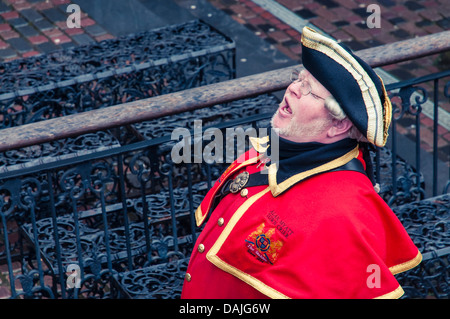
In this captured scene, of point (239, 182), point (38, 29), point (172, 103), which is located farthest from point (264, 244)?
point (38, 29)

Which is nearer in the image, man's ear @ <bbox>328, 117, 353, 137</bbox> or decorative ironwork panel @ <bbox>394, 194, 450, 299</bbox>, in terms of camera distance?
man's ear @ <bbox>328, 117, 353, 137</bbox>

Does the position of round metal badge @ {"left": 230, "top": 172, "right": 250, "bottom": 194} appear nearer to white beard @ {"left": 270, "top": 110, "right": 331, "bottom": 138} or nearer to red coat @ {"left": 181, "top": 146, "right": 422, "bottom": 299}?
red coat @ {"left": 181, "top": 146, "right": 422, "bottom": 299}

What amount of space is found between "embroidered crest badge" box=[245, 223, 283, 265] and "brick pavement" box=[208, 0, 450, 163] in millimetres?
5459

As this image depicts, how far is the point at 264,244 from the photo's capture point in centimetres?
343

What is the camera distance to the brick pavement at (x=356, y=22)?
8.91 metres

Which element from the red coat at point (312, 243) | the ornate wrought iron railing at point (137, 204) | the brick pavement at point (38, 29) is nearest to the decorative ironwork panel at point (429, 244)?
the ornate wrought iron railing at point (137, 204)

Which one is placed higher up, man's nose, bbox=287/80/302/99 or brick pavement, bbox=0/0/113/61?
man's nose, bbox=287/80/302/99

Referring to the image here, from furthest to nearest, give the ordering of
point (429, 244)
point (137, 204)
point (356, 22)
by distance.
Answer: point (356, 22), point (137, 204), point (429, 244)

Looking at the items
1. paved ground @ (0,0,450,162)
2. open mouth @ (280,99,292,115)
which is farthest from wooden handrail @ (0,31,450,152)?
paved ground @ (0,0,450,162)

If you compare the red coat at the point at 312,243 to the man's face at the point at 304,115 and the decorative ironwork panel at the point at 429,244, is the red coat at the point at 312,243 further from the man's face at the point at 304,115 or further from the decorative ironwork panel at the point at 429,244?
the decorative ironwork panel at the point at 429,244

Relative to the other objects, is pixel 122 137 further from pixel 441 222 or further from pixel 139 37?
pixel 441 222

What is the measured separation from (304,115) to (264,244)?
0.52 metres

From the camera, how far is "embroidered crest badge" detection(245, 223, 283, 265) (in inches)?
134

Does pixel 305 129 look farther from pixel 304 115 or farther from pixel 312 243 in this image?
pixel 312 243
